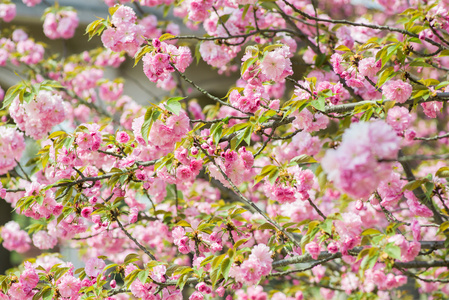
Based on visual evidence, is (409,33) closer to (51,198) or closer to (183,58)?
(183,58)

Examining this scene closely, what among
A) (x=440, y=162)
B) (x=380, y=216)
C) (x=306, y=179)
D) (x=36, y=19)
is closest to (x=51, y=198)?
(x=306, y=179)

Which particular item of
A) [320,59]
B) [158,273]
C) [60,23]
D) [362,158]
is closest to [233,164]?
[158,273]

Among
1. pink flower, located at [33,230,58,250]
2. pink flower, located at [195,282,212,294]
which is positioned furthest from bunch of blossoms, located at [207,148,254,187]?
pink flower, located at [33,230,58,250]

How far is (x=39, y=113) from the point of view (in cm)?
256

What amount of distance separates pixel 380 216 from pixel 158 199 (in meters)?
1.87

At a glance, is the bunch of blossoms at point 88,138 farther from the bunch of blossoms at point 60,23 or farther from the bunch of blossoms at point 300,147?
the bunch of blossoms at point 60,23

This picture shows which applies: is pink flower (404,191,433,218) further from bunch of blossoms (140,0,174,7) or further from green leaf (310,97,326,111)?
bunch of blossoms (140,0,174,7)

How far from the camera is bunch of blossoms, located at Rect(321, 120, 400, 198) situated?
109 centimetres

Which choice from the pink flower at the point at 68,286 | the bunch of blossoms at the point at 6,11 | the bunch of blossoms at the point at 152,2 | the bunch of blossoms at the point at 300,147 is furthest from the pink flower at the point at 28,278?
the bunch of blossoms at the point at 6,11

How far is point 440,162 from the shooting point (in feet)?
14.6

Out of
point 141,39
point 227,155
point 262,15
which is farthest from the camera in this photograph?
point 262,15

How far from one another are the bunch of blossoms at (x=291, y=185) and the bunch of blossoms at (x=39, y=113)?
4.43 ft

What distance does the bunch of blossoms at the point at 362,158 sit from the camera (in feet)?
3.58

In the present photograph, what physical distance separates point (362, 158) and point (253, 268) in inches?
33.7
